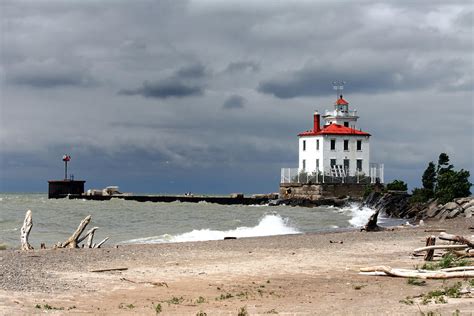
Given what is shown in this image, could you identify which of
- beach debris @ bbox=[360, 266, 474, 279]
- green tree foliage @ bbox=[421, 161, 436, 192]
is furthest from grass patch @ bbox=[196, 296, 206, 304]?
green tree foliage @ bbox=[421, 161, 436, 192]

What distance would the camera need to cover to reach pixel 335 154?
262 ft

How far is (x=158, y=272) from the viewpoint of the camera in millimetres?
17219

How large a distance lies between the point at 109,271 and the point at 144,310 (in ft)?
16.0

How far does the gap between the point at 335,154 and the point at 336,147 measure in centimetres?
88

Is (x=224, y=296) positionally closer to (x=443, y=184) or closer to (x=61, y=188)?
(x=443, y=184)

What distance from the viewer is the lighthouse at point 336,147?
79.1 meters

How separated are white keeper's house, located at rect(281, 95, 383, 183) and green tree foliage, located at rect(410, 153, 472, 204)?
13467 millimetres

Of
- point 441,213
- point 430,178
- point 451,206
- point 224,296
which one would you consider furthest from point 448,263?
point 430,178

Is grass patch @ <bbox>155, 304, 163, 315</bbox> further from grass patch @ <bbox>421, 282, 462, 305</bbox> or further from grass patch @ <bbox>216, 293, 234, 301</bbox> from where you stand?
grass patch @ <bbox>421, 282, 462, 305</bbox>

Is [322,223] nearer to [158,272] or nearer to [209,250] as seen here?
[209,250]

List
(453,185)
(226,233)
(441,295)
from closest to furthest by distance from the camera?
(441,295)
(226,233)
(453,185)

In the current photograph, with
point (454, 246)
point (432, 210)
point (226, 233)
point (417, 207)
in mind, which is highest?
point (417, 207)

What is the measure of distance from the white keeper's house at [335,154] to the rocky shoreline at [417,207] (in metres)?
8.11

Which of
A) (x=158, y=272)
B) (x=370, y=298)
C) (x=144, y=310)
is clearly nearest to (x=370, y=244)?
(x=158, y=272)
